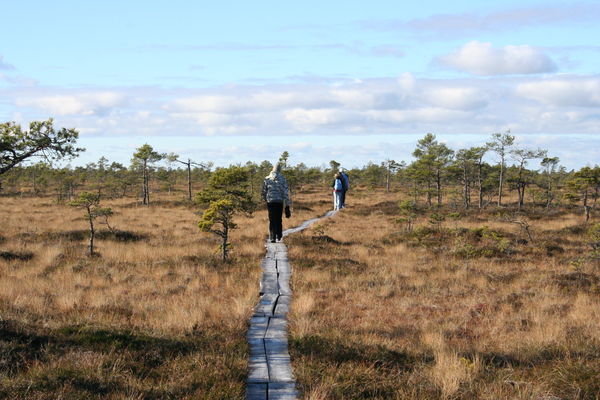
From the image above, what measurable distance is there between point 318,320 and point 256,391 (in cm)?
318

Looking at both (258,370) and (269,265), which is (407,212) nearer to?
(269,265)

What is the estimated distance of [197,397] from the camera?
5.05m

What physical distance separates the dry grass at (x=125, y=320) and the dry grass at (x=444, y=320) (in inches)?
47.2

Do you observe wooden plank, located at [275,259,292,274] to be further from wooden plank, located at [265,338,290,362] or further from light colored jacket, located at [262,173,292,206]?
wooden plank, located at [265,338,290,362]

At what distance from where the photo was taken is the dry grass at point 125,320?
5.33m

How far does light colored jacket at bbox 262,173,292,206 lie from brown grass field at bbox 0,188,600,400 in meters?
1.91

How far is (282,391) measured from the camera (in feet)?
18.1

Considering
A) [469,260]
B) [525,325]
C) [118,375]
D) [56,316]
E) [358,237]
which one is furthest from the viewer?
[358,237]

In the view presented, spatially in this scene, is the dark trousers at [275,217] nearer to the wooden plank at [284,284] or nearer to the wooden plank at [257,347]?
the wooden plank at [284,284]

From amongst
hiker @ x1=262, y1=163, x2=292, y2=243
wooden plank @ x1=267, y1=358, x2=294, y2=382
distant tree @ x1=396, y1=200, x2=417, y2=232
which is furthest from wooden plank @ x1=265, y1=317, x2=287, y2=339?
distant tree @ x1=396, y1=200, x2=417, y2=232

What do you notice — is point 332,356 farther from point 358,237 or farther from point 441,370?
point 358,237

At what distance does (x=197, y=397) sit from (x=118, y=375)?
3.47ft

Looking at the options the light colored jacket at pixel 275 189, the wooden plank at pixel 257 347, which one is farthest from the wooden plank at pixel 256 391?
the light colored jacket at pixel 275 189

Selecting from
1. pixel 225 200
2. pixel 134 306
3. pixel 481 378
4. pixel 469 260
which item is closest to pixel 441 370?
pixel 481 378
